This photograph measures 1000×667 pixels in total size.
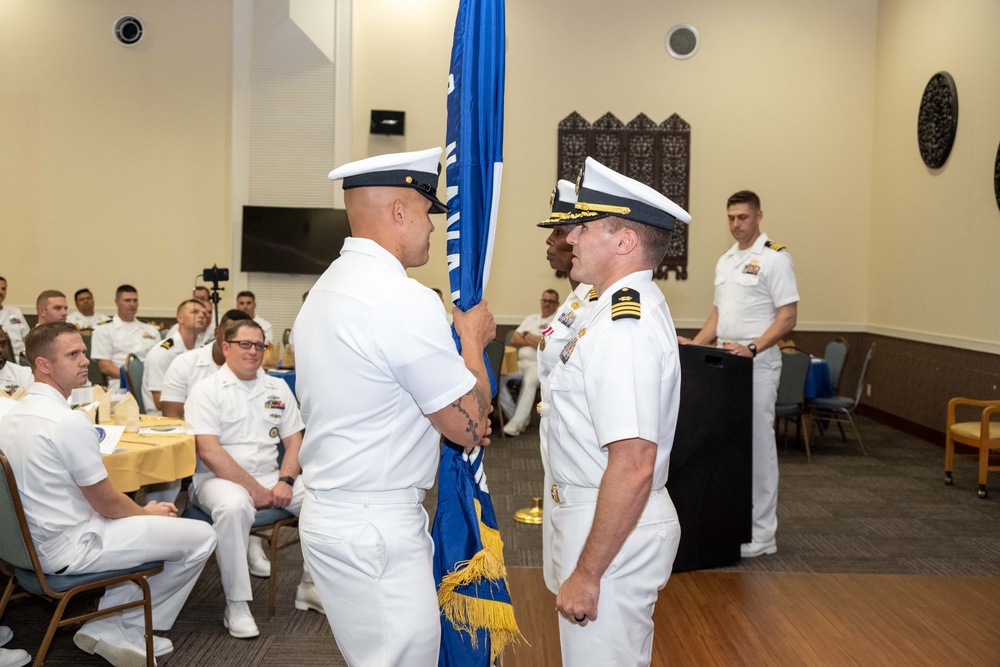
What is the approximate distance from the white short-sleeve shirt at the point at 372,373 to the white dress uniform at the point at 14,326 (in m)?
7.24

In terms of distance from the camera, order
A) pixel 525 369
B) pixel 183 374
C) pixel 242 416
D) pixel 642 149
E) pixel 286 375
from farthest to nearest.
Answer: pixel 642 149 < pixel 525 369 < pixel 286 375 < pixel 183 374 < pixel 242 416

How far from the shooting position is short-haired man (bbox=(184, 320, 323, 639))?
12.1 ft

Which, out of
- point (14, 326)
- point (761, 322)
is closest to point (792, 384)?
point (761, 322)

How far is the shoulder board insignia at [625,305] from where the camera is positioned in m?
1.84

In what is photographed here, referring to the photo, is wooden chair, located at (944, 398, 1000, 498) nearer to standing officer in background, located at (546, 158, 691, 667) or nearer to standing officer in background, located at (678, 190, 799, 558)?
standing officer in background, located at (678, 190, 799, 558)

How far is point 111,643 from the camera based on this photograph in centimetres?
324

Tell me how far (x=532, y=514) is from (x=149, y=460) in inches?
93.2

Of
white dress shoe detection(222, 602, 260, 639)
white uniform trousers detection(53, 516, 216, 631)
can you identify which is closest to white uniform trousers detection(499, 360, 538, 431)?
white dress shoe detection(222, 602, 260, 639)

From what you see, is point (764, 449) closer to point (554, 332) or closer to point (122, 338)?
point (554, 332)

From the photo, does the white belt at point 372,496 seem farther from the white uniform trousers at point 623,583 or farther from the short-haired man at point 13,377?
the short-haired man at point 13,377

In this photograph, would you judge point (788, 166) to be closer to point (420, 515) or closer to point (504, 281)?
point (504, 281)

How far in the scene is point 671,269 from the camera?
9781mm

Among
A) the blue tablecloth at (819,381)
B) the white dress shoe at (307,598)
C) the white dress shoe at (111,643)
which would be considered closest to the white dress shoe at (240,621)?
the white dress shoe at (307,598)

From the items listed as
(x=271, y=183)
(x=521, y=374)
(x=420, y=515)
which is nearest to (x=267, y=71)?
(x=271, y=183)
